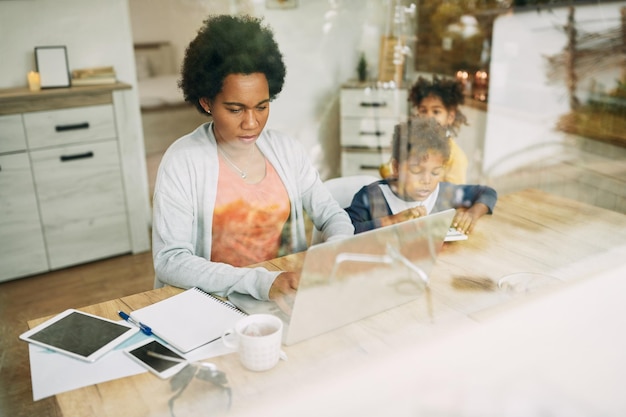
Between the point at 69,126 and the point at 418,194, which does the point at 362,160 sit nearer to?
the point at 418,194

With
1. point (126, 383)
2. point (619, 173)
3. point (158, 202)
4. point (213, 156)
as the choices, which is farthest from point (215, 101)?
point (619, 173)

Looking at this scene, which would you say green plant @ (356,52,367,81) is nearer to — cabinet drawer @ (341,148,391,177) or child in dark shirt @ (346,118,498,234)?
cabinet drawer @ (341,148,391,177)

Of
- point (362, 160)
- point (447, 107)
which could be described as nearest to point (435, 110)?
point (447, 107)

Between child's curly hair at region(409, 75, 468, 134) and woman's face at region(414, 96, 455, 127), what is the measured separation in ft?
0.08

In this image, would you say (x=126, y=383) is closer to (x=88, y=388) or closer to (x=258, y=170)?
(x=88, y=388)

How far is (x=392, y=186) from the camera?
1.17m

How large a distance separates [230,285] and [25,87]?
1.64 m

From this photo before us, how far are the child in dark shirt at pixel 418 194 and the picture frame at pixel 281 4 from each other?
1.89ft

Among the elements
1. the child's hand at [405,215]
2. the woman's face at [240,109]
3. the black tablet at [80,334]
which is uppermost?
the woman's face at [240,109]

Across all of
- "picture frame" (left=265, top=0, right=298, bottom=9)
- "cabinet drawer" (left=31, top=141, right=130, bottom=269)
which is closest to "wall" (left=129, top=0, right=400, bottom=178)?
"picture frame" (left=265, top=0, right=298, bottom=9)

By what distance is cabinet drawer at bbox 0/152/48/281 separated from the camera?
1.98 m

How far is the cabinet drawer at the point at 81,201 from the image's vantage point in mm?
2059

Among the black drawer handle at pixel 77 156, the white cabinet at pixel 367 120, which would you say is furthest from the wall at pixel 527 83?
the black drawer handle at pixel 77 156

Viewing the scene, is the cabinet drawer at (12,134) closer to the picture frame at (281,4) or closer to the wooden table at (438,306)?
the picture frame at (281,4)
